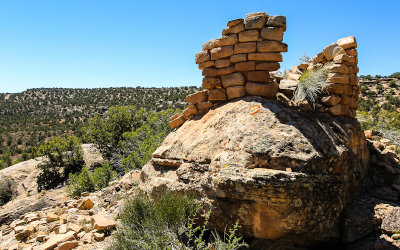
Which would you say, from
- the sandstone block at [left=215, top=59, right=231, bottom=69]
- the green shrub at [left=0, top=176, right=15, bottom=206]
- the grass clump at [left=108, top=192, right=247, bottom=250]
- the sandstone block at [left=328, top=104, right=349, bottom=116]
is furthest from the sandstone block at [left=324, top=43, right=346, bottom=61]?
the green shrub at [left=0, top=176, right=15, bottom=206]

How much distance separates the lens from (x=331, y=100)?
4.75 meters

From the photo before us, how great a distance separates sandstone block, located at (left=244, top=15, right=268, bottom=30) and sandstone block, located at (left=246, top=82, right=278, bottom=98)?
997 mm

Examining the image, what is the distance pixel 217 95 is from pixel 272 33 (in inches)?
60.6

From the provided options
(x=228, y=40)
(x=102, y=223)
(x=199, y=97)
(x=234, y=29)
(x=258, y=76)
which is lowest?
(x=102, y=223)

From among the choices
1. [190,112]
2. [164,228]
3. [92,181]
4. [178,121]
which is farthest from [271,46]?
[92,181]

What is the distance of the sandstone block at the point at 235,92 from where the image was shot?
4988 millimetres

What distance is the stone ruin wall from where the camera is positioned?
15.4 ft

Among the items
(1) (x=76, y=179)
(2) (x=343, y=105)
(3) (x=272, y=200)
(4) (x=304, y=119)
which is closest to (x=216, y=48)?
(4) (x=304, y=119)

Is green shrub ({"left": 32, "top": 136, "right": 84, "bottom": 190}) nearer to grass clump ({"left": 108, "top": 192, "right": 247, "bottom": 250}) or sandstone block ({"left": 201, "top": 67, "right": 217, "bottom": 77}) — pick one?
grass clump ({"left": 108, "top": 192, "right": 247, "bottom": 250})

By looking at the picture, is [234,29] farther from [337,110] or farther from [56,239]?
[56,239]

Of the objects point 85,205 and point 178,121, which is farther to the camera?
point 85,205

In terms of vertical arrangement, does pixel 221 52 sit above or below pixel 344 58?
above

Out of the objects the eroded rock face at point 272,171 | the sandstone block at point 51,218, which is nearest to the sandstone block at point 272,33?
the eroded rock face at point 272,171

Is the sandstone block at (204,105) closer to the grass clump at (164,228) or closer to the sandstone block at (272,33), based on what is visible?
the sandstone block at (272,33)
